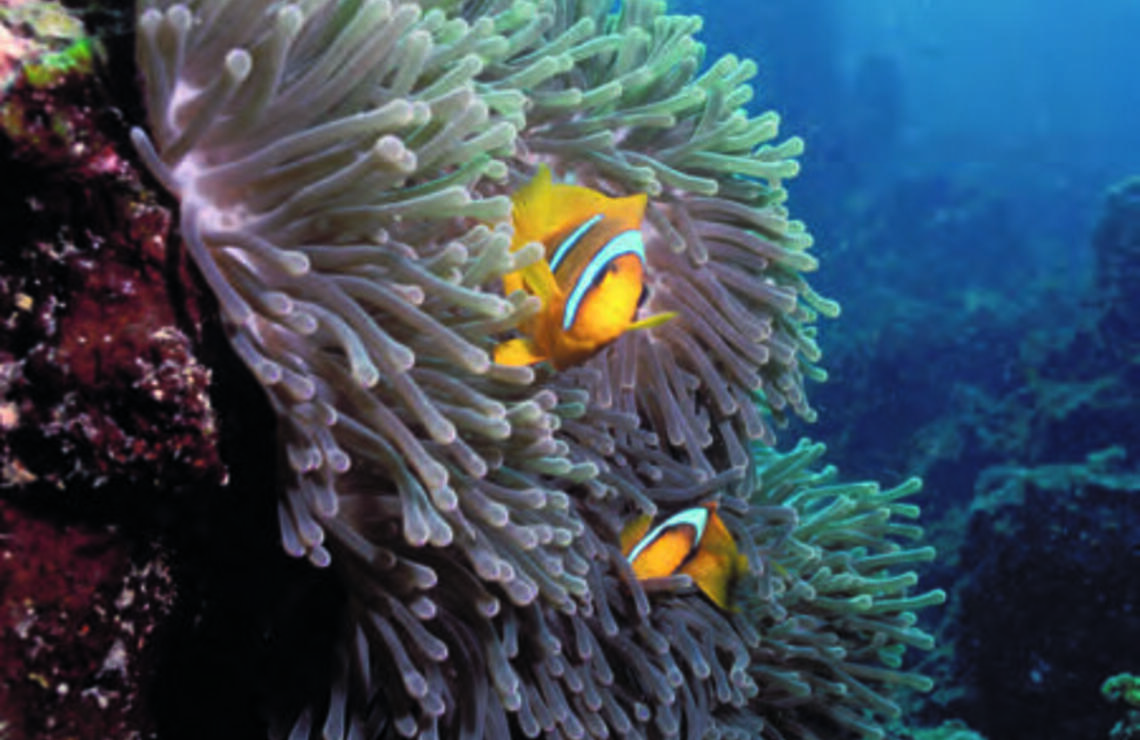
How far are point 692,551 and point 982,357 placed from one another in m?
16.2

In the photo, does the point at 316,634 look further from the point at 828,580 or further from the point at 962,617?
the point at 962,617

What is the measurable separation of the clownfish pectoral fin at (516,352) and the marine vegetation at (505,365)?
0.03 meters

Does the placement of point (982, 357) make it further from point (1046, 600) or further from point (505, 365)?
point (505, 365)

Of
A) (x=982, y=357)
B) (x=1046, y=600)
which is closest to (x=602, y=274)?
(x=1046, y=600)

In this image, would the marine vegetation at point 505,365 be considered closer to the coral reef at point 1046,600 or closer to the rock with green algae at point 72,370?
the rock with green algae at point 72,370

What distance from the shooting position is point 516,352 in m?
1.99

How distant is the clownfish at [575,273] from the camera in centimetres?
192

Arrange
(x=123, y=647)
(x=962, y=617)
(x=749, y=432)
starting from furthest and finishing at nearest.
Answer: (x=962, y=617), (x=749, y=432), (x=123, y=647)

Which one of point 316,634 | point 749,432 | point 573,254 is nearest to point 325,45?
point 573,254

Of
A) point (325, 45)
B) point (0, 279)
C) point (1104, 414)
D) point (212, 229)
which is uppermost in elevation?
point (325, 45)

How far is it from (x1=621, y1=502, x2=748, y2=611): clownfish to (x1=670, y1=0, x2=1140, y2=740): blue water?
5.31m

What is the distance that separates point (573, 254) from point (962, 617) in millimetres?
7333

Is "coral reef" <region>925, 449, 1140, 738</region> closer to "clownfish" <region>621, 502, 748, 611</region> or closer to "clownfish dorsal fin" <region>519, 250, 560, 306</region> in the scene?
"clownfish" <region>621, 502, 748, 611</region>

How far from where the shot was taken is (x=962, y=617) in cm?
784
